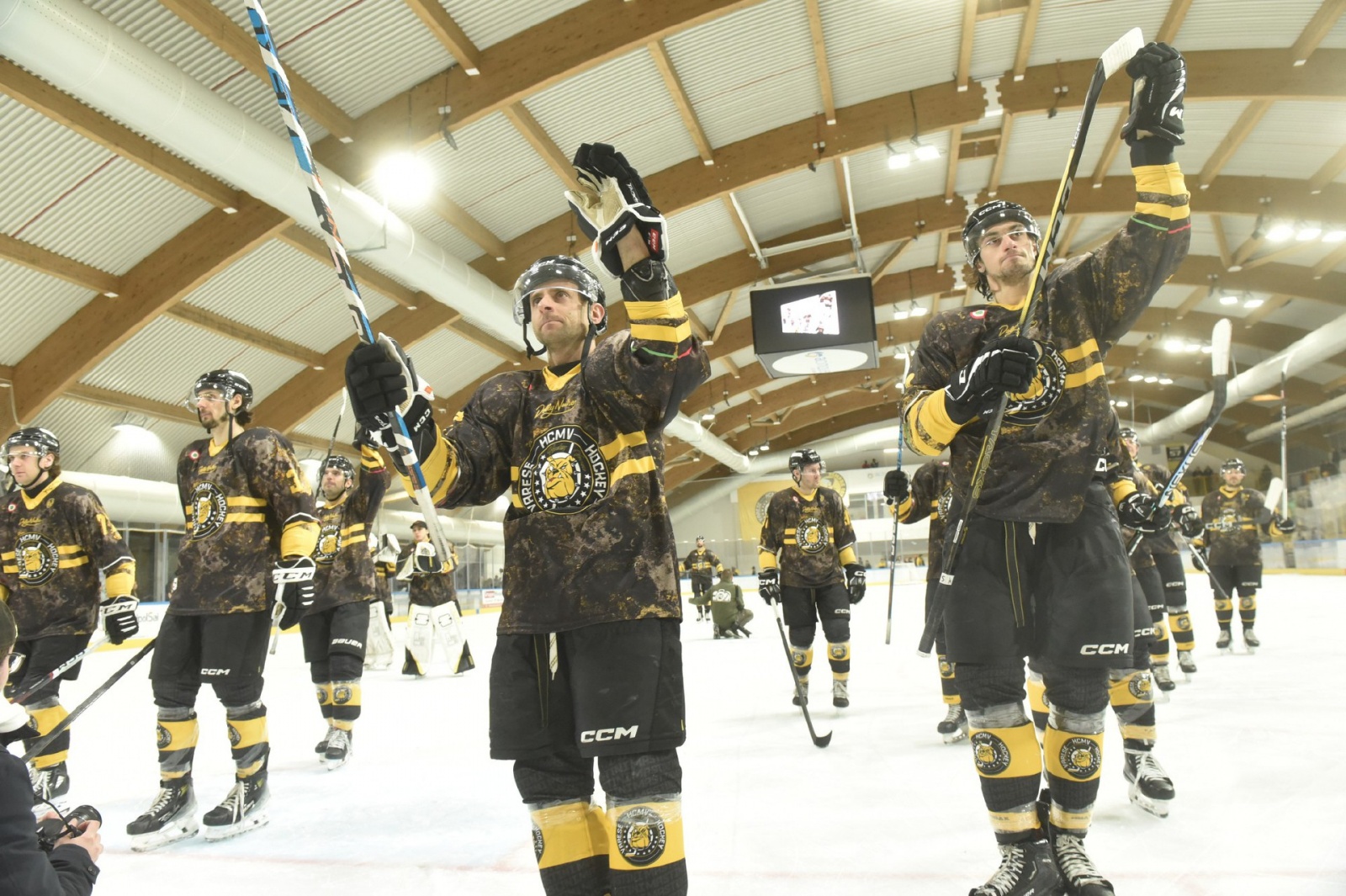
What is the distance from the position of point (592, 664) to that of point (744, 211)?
13.2 metres

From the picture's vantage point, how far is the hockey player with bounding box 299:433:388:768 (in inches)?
187

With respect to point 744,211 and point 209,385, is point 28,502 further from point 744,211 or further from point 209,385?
point 744,211

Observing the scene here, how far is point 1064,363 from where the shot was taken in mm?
2418

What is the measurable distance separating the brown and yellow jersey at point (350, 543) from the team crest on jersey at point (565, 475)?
3.05m

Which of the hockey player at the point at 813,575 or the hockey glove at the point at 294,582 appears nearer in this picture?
the hockey glove at the point at 294,582

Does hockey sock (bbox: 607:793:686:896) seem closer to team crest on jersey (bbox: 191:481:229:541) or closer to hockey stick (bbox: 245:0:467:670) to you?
hockey stick (bbox: 245:0:467:670)

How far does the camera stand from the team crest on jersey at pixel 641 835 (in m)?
1.75

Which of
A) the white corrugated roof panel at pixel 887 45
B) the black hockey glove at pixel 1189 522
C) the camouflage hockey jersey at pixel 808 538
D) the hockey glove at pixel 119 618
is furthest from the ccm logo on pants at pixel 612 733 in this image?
the white corrugated roof panel at pixel 887 45

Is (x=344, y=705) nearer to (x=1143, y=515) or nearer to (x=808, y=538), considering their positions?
(x=808, y=538)

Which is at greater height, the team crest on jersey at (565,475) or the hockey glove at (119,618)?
the team crest on jersey at (565,475)

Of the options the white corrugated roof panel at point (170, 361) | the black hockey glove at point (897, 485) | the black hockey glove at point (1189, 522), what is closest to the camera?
the black hockey glove at point (897, 485)

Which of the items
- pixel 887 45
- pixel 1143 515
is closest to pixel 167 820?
pixel 1143 515

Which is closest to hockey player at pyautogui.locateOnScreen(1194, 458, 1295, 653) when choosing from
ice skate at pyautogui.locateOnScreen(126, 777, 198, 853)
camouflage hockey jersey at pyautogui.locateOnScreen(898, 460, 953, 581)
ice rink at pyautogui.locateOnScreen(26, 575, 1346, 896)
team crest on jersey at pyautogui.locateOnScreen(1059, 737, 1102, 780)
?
ice rink at pyautogui.locateOnScreen(26, 575, 1346, 896)

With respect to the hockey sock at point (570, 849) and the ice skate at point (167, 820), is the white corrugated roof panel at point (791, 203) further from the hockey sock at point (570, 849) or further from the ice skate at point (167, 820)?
the hockey sock at point (570, 849)
